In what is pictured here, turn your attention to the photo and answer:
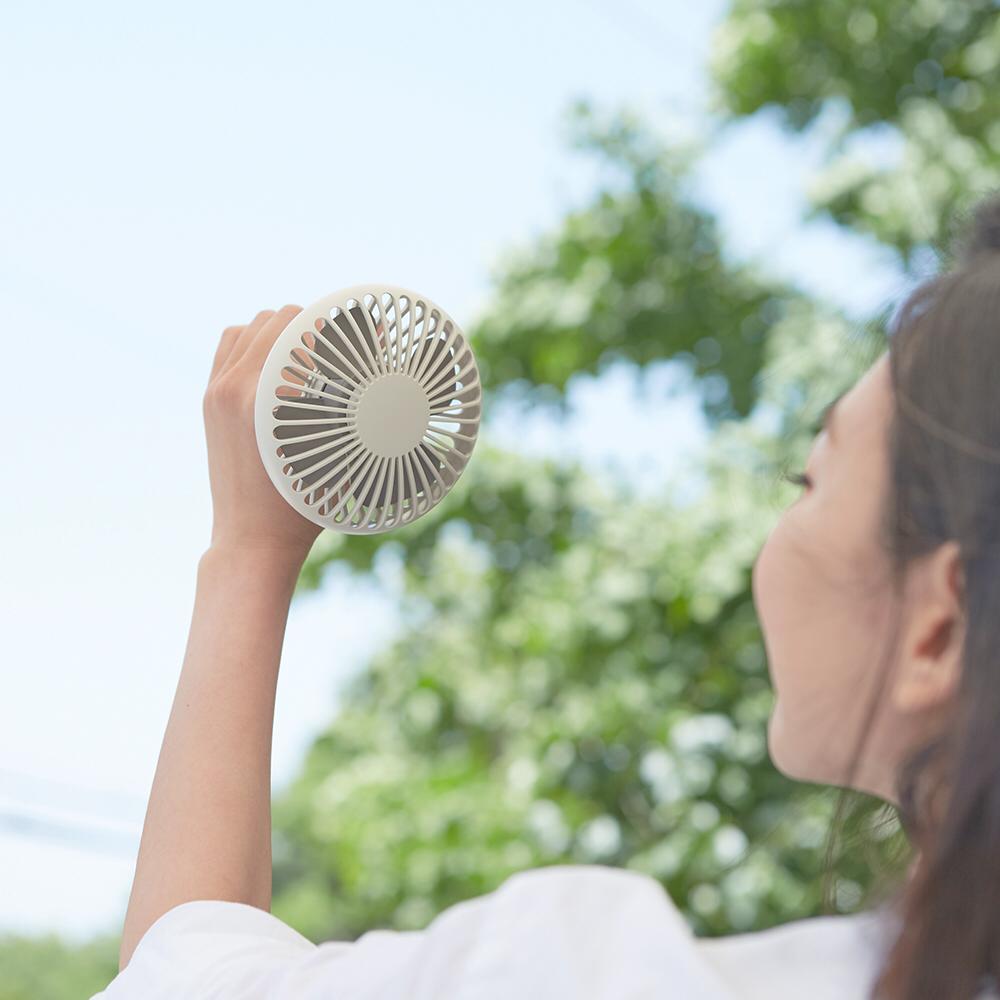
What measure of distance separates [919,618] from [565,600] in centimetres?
188

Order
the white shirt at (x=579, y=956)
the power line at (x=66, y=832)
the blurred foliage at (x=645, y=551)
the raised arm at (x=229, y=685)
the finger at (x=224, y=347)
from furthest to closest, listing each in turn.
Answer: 1. the power line at (x=66, y=832)
2. the blurred foliage at (x=645, y=551)
3. the finger at (x=224, y=347)
4. the raised arm at (x=229, y=685)
5. the white shirt at (x=579, y=956)

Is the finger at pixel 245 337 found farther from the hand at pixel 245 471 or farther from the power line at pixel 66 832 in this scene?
the power line at pixel 66 832

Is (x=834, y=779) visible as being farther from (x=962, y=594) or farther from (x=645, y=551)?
(x=645, y=551)

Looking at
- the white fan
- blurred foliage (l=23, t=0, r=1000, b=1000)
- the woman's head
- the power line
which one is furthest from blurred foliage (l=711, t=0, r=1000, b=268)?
the power line

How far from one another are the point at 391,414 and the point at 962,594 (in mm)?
291

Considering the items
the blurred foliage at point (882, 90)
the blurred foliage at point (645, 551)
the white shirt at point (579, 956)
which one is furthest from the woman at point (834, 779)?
the blurred foliage at point (882, 90)

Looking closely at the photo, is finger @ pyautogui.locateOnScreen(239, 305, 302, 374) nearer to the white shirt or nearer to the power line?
the white shirt

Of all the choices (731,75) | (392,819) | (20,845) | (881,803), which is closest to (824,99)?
(731,75)

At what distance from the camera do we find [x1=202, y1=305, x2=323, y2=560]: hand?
599 mm

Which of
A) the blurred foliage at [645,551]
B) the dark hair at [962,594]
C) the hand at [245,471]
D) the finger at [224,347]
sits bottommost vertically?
the dark hair at [962,594]

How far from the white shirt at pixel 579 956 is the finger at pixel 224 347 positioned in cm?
29

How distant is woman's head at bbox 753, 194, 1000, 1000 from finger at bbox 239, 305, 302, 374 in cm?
25

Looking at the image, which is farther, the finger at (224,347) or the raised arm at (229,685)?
the finger at (224,347)

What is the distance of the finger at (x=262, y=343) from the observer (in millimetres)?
607
